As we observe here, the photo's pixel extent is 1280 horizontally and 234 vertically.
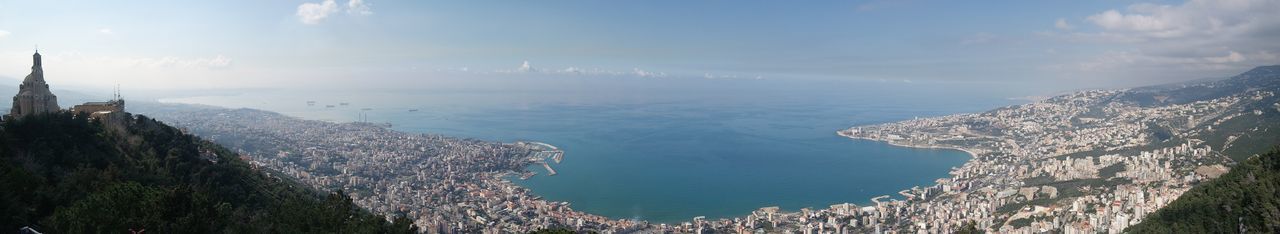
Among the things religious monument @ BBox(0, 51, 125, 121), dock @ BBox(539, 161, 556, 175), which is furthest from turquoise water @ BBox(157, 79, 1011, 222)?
religious monument @ BBox(0, 51, 125, 121)

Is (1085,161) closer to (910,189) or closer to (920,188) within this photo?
(920,188)

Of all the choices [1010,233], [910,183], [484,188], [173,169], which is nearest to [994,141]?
[910,183]

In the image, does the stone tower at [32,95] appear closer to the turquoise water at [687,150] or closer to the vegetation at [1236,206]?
the turquoise water at [687,150]

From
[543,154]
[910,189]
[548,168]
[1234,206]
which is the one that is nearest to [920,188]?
[910,189]

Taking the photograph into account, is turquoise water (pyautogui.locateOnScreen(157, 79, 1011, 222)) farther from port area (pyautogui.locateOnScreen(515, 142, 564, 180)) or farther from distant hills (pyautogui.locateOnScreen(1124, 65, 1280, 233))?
distant hills (pyautogui.locateOnScreen(1124, 65, 1280, 233))

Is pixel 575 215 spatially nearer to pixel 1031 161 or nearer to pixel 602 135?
pixel 1031 161
